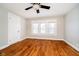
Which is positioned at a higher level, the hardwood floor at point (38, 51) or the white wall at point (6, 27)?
the white wall at point (6, 27)

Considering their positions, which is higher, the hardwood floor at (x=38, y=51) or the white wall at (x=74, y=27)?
the white wall at (x=74, y=27)

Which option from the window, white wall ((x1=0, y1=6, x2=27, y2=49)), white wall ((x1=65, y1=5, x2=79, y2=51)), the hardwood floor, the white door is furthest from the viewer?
the window

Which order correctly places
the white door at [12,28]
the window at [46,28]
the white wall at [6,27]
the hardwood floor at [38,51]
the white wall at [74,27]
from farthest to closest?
the window at [46,28]
the white door at [12,28]
the white wall at [6,27]
the white wall at [74,27]
the hardwood floor at [38,51]

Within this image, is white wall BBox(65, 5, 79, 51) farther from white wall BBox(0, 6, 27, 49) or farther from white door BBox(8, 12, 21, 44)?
white door BBox(8, 12, 21, 44)

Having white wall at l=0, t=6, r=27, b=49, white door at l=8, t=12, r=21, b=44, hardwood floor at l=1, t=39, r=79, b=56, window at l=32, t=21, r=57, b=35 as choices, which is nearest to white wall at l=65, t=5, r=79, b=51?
hardwood floor at l=1, t=39, r=79, b=56

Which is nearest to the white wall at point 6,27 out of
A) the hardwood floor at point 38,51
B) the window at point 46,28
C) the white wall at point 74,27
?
the hardwood floor at point 38,51

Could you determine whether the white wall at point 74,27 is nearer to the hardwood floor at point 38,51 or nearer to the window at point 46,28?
the hardwood floor at point 38,51

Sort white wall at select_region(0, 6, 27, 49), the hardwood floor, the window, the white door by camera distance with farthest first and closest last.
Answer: the window < the white door < white wall at select_region(0, 6, 27, 49) < the hardwood floor

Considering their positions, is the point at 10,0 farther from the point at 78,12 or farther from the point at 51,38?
the point at 51,38

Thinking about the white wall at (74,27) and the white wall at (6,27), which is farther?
the white wall at (6,27)

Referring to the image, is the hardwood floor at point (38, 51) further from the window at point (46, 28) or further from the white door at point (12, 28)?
the window at point (46, 28)

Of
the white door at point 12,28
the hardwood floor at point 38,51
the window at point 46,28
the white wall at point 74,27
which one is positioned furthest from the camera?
the window at point 46,28

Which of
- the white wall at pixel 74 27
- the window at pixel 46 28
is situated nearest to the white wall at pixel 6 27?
the window at pixel 46 28

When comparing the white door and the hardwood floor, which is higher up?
the white door
